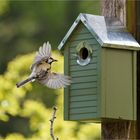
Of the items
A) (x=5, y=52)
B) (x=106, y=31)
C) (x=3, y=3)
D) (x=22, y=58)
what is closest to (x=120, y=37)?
(x=106, y=31)

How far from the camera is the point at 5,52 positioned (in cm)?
1448

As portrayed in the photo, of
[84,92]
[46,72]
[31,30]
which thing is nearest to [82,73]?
[84,92]

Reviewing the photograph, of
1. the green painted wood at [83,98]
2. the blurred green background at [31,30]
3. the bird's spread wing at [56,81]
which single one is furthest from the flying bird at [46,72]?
the blurred green background at [31,30]

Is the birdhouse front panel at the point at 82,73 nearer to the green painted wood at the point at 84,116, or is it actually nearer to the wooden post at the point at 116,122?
the green painted wood at the point at 84,116

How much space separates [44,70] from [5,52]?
26.8 feet

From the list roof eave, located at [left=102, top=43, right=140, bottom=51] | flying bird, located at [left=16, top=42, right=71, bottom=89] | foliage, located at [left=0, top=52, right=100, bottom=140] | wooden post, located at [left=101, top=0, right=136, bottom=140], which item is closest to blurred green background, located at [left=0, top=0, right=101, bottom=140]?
foliage, located at [left=0, top=52, right=100, bottom=140]

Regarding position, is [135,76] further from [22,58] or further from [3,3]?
[3,3]

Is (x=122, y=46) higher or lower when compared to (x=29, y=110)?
higher

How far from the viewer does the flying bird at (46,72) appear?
20.4 feet

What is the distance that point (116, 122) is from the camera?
619 centimetres

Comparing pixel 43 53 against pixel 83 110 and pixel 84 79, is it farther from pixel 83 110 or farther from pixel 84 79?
pixel 83 110

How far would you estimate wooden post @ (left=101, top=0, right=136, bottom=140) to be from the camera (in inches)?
242

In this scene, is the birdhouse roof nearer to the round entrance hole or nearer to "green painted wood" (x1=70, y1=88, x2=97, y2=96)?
the round entrance hole

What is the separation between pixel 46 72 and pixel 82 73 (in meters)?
0.22
